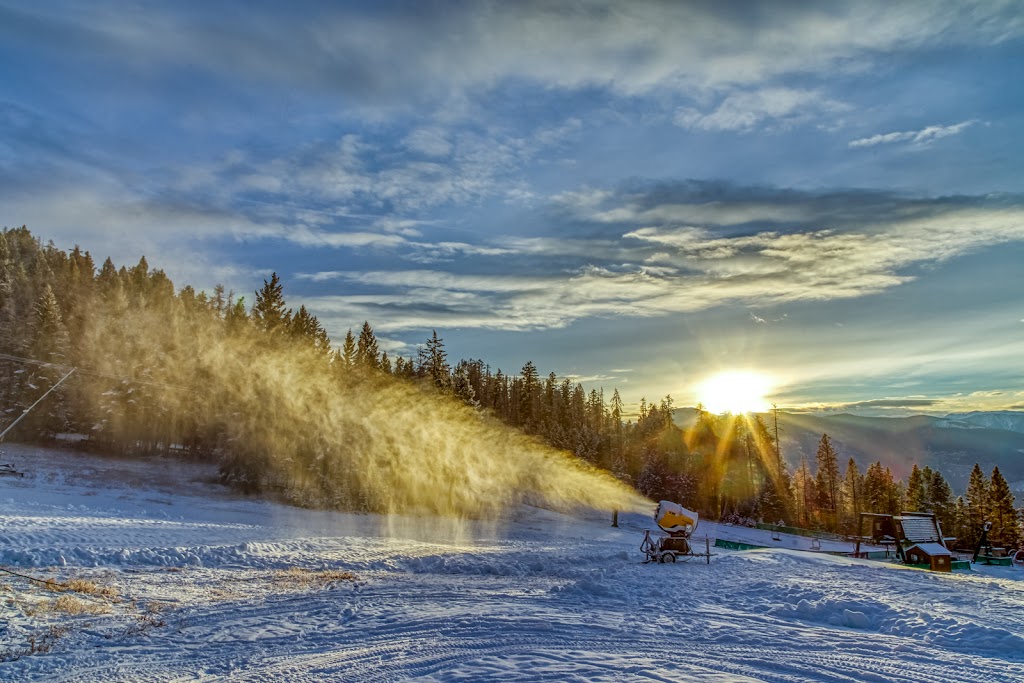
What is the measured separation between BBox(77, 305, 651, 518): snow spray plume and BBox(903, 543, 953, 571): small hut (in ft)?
93.1

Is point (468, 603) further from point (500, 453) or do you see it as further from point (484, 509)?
point (500, 453)

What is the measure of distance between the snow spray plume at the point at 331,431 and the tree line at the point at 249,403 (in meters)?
0.17

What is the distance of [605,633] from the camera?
11.7 m

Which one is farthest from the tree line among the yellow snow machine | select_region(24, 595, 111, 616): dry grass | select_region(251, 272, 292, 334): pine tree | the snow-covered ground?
select_region(24, 595, 111, 616): dry grass

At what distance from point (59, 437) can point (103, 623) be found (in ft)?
184

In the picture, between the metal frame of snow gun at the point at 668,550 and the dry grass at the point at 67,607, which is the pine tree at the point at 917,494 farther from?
the dry grass at the point at 67,607

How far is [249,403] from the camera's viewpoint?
1759 inches

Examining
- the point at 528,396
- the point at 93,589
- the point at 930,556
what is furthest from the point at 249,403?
the point at 528,396

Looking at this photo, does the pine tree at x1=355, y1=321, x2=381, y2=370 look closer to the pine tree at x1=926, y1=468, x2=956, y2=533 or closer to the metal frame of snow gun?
the metal frame of snow gun

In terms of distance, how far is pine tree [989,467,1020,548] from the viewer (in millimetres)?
51013

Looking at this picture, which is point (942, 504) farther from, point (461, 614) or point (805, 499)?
point (461, 614)

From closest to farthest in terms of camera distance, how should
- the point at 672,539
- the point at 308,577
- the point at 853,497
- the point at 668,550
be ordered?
the point at 308,577 < the point at 668,550 < the point at 672,539 < the point at 853,497

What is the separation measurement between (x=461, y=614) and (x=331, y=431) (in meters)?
34.4

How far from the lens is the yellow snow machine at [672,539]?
83.7 ft
